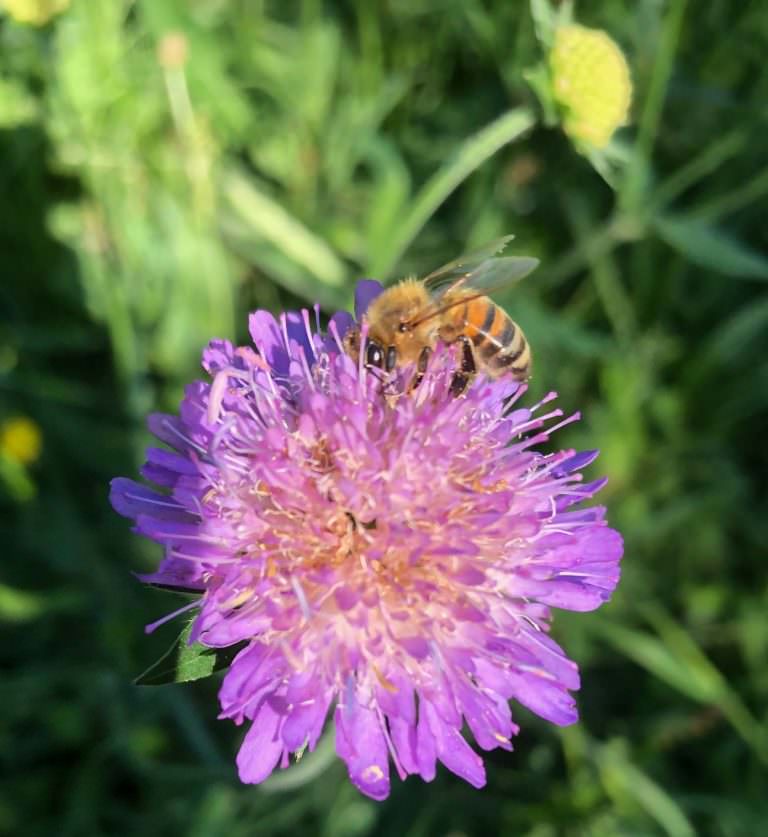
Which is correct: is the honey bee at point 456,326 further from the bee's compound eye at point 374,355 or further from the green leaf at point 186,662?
the green leaf at point 186,662

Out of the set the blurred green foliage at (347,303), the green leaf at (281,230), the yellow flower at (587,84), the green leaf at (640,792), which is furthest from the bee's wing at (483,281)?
the green leaf at (640,792)

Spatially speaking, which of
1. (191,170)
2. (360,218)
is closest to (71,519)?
(191,170)

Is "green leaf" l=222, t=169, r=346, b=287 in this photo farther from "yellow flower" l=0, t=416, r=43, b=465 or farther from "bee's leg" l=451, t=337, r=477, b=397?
"bee's leg" l=451, t=337, r=477, b=397

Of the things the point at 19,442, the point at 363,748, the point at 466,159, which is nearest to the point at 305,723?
the point at 363,748

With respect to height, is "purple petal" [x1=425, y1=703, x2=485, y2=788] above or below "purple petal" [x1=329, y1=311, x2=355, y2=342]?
below

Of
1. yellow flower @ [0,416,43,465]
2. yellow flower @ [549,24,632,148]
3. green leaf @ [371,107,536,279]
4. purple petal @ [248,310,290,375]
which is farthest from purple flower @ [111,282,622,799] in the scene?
yellow flower @ [0,416,43,465]

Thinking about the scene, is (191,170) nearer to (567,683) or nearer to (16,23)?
(16,23)
